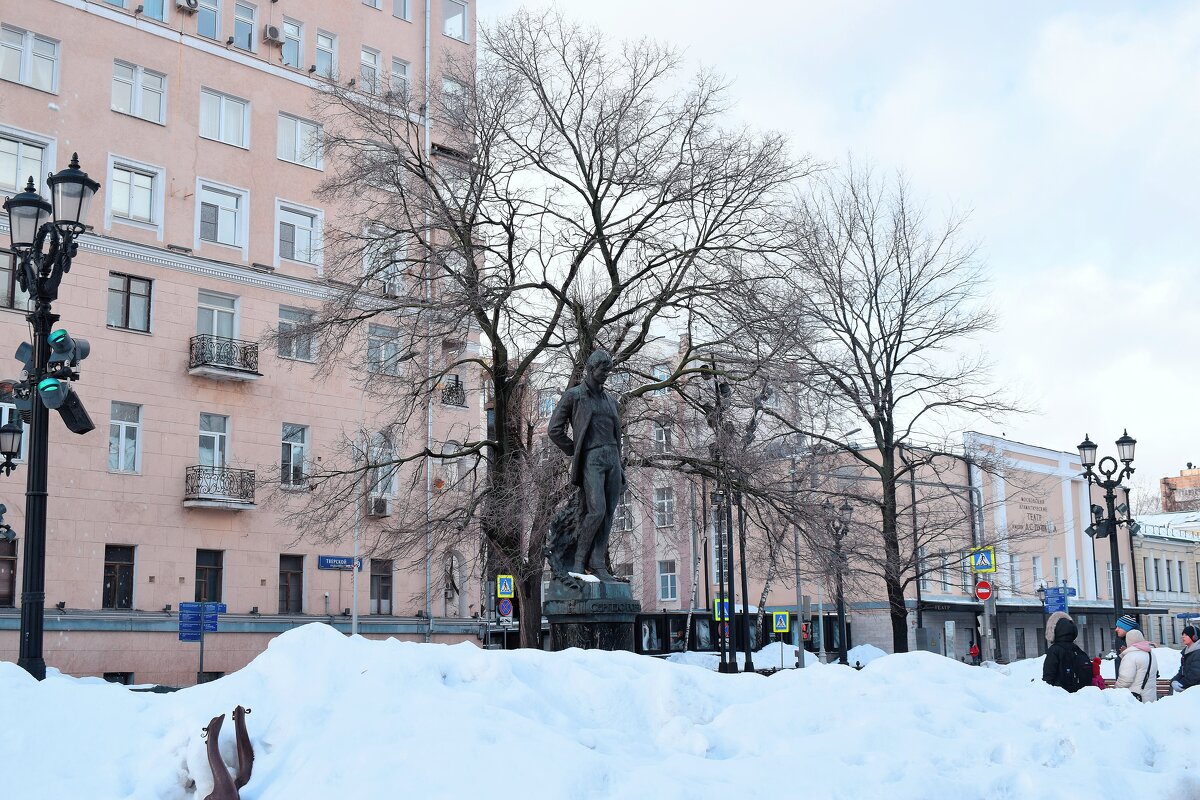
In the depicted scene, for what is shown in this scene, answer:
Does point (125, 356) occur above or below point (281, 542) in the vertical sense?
above

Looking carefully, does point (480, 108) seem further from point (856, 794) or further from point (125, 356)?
point (856, 794)

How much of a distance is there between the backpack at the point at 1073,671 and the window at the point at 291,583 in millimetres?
25044

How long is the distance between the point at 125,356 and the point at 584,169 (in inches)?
579

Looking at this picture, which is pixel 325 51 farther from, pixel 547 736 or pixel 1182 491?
pixel 1182 491

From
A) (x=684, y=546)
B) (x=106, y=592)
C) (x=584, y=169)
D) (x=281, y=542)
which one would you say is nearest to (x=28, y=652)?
(x=584, y=169)

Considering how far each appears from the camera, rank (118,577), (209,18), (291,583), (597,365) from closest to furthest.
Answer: (597,365), (118,577), (291,583), (209,18)

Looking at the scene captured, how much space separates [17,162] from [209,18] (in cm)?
765

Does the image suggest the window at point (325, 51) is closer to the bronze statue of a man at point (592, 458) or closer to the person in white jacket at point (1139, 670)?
the bronze statue of a man at point (592, 458)

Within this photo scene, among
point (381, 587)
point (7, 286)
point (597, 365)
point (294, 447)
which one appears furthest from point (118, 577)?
point (597, 365)

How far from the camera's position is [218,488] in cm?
3238

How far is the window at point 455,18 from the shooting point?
41594 millimetres

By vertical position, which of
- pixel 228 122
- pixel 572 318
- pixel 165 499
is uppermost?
pixel 228 122

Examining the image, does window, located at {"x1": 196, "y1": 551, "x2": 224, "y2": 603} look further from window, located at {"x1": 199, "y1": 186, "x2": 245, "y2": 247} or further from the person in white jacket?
the person in white jacket

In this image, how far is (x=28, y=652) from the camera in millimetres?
11195
